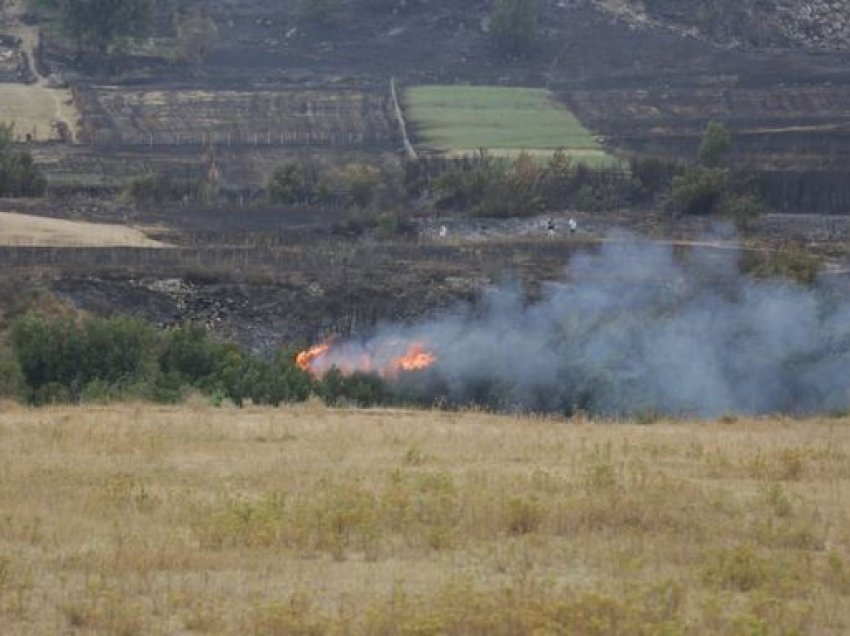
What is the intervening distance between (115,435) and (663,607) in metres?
11.4

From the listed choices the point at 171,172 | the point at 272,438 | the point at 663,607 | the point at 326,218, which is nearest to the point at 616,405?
the point at 272,438

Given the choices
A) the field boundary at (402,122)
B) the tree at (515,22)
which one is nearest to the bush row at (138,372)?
the field boundary at (402,122)

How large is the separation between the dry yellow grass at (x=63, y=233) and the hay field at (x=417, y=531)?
1324 inches

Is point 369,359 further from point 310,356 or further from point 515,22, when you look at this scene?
point 515,22

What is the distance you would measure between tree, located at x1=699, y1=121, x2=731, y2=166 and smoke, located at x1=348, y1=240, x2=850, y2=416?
107 ft

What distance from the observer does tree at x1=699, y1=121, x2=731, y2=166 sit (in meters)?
76.4

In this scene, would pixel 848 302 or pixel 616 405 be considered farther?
pixel 848 302

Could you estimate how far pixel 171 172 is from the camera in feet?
251

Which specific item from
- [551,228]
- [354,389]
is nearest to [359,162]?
[551,228]

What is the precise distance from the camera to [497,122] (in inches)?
3548

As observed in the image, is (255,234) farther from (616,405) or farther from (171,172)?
(616,405)

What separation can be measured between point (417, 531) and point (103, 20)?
87.6 m

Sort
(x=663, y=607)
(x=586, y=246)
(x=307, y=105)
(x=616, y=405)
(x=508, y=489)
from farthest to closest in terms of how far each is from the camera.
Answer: (x=307, y=105) → (x=586, y=246) → (x=616, y=405) → (x=508, y=489) → (x=663, y=607)

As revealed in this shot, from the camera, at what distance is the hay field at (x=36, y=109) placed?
8488 cm
